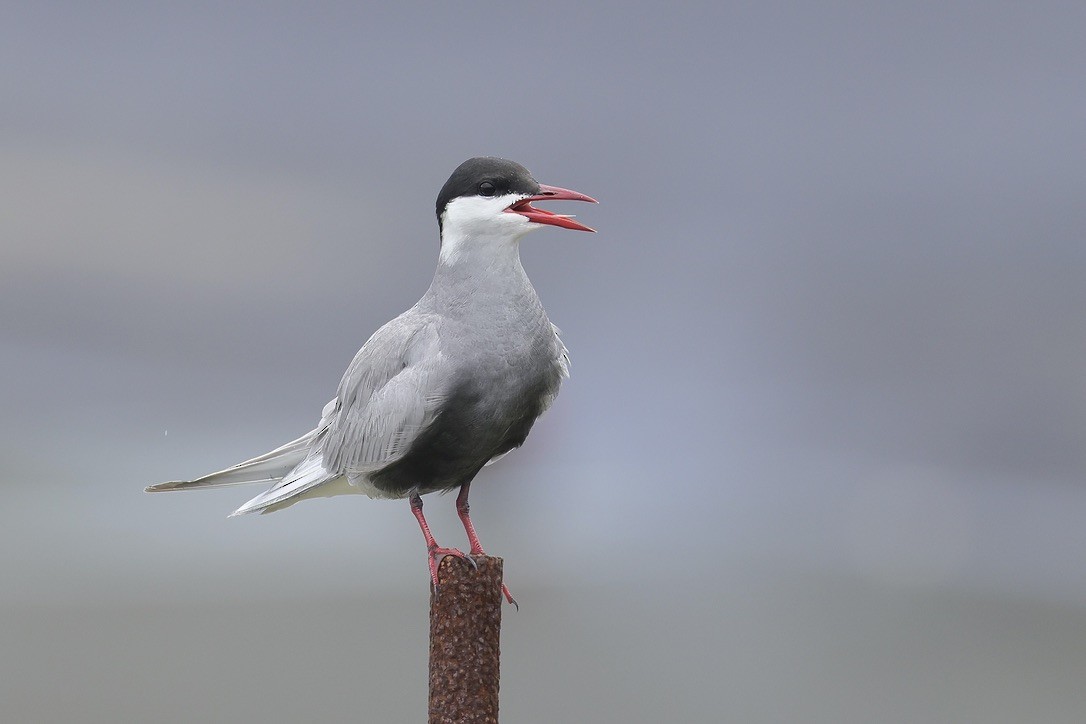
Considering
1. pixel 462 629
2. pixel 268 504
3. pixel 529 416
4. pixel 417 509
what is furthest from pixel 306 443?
pixel 462 629

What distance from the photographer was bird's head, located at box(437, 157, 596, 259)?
184 inches

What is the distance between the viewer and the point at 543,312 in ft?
15.7

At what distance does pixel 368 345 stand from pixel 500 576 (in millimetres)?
1200

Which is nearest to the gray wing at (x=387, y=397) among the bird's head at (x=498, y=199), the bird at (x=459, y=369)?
the bird at (x=459, y=369)

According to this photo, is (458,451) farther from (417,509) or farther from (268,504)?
(268,504)

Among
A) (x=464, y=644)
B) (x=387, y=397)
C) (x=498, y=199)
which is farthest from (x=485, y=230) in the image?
(x=464, y=644)

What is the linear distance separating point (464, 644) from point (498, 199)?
1.78 metres

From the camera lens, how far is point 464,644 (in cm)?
417

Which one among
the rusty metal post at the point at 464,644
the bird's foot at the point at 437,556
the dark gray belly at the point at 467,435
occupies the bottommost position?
the rusty metal post at the point at 464,644

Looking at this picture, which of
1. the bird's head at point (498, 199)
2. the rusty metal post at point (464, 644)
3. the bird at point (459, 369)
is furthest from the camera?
the bird's head at point (498, 199)

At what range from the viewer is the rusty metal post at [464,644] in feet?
13.6

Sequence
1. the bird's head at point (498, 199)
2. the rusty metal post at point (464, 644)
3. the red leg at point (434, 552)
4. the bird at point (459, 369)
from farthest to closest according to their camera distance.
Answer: the bird's head at point (498, 199) → the bird at point (459, 369) → the red leg at point (434, 552) → the rusty metal post at point (464, 644)

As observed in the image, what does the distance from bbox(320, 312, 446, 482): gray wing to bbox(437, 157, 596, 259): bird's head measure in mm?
424

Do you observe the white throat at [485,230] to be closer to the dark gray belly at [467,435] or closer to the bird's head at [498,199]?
the bird's head at [498,199]
